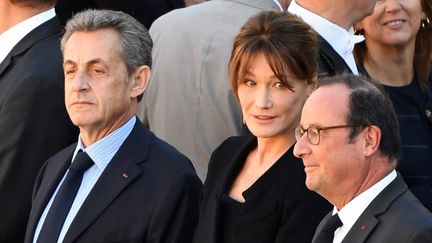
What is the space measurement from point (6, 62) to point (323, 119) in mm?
2086

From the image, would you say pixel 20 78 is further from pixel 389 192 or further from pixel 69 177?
pixel 389 192

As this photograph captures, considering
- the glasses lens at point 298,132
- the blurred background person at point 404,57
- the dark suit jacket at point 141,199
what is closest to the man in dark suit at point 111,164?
the dark suit jacket at point 141,199

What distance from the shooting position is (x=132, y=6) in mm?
7586

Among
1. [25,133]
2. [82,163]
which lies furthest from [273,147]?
[25,133]

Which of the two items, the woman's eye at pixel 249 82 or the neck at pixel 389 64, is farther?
the neck at pixel 389 64

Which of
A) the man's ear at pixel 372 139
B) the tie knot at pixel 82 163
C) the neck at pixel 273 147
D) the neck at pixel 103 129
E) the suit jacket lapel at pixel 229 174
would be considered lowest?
the suit jacket lapel at pixel 229 174

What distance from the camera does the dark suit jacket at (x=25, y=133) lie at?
6117mm

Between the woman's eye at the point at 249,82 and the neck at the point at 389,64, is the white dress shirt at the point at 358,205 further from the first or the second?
the neck at the point at 389,64

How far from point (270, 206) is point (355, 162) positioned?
588mm

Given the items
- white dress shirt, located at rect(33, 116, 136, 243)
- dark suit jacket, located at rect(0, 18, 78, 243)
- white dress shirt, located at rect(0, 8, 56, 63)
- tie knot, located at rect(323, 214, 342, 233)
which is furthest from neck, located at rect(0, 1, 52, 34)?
tie knot, located at rect(323, 214, 342, 233)

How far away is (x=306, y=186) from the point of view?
5.20 m

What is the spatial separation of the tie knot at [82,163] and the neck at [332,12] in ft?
4.40

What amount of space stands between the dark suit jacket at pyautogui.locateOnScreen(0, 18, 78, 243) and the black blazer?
3.27ft

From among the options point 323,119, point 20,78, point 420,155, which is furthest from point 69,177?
point 420,155
